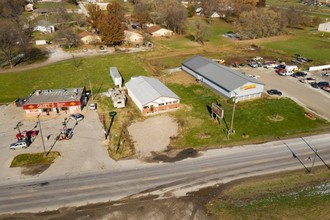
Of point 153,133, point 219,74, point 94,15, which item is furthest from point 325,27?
point 153,133

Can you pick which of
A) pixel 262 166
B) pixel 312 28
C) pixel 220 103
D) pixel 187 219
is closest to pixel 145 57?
pixel 220 103

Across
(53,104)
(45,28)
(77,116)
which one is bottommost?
(77,116)

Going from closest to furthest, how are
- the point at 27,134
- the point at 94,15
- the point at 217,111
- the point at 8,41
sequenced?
the point at 27,134 → the point at 217,111 → the point at 8,41 → the point at 94,15

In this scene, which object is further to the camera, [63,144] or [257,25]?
[257,25]

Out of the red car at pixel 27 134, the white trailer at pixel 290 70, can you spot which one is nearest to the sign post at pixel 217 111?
the red car at pixel 27 134

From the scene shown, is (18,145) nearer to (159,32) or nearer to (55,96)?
(55,96)

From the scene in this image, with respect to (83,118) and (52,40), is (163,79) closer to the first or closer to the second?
(83,118)
